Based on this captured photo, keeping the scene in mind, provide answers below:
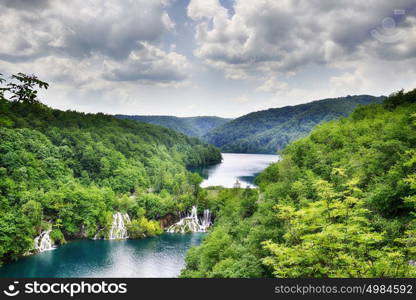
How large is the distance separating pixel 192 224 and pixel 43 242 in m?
24.7

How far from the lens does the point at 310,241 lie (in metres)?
8.70

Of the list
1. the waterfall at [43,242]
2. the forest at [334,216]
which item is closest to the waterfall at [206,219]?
the forest at [334,216]

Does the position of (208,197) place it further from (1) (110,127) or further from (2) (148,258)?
(1) (110,127)

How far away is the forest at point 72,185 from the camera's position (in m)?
47.7

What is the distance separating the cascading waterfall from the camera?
5850 centimetres

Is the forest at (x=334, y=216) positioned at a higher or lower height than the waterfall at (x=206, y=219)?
higher

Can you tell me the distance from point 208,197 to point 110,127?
2495 inches

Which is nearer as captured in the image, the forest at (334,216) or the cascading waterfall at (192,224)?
the forest at (334,216)

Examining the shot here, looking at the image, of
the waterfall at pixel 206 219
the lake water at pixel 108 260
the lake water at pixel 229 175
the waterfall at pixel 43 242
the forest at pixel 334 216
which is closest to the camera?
the forest at pixel 334 216

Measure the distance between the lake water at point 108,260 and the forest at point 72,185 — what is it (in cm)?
280

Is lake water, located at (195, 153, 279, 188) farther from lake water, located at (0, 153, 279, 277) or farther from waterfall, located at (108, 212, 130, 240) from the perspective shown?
lake water, located at (0, 153, 279, 277)

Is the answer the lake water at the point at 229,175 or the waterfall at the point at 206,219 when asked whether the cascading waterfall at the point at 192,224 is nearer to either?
the waterfall at the point at 206,219

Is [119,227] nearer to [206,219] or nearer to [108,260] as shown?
[108,260]

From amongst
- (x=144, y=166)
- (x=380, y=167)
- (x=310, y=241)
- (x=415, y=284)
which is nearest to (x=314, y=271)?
(x=310, y=241)
